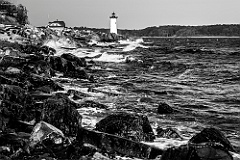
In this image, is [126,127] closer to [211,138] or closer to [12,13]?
[211,138]

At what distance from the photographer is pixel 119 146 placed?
5859 mm

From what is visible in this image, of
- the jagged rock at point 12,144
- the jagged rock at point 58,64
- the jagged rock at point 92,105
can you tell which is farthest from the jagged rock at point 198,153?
the jagged rock at point 58,64

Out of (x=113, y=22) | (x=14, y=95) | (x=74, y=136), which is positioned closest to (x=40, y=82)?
(x=14, y=95)

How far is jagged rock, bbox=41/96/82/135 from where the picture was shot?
642 cm

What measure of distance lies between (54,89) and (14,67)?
383 cm

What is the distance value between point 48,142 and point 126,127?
1.77 meters

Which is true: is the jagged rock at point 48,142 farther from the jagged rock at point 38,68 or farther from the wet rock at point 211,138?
the jagged rock at point 38,68

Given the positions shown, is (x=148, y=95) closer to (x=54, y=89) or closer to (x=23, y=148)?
(x=54, y=89)

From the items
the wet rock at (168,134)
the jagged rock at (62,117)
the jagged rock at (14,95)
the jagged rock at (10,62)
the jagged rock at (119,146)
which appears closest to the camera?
the jagged rock at (119,146)

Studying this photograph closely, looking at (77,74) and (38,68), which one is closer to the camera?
(38,68)

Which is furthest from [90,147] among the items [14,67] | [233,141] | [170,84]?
[170,84]

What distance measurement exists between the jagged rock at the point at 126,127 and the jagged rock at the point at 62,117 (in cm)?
59

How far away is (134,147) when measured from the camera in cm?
579

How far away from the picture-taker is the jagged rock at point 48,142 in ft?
17.6
